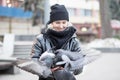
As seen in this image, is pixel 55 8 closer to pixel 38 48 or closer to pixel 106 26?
pixel 38 48

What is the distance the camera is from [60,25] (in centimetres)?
352

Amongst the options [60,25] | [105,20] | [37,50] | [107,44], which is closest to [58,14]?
[60,25]

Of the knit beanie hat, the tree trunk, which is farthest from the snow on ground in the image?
the knit beanie hat

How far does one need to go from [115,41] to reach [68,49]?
22.4 m

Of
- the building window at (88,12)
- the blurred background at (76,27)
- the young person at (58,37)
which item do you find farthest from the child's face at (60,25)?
the building window at (88,12)

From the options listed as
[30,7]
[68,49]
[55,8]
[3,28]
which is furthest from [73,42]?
[30,7]

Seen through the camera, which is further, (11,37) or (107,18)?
(107,18)

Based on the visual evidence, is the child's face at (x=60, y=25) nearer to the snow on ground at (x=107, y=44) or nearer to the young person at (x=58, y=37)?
the young person at (x=58, y=37)

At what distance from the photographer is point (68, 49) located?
3502mm

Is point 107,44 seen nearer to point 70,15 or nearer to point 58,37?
point 58,37

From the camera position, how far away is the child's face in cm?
351

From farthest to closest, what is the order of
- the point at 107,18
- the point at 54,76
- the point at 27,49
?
the point at 107,18
the point at 27,49
the point at 54,76

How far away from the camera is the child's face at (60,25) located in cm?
351

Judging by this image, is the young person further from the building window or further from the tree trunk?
the building window
